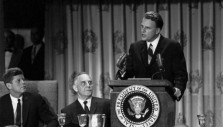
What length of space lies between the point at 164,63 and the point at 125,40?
279 cm

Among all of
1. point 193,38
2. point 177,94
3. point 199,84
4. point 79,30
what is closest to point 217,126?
point 199,84

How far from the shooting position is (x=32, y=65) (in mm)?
6441

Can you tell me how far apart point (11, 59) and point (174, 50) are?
3322mm

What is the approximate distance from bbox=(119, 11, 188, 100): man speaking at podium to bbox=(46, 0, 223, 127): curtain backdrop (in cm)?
264

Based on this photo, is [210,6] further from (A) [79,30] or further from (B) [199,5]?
(A) [79,30]

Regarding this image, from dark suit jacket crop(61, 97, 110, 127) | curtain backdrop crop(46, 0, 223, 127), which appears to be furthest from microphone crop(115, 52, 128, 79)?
curtain backdrop crop(46, 0, 223, 127)

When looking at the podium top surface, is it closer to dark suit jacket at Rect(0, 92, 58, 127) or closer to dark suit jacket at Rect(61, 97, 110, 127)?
dark suit jacket at Rect(61, 97, 110, 127)

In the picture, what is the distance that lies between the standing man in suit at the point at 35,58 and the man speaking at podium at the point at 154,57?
9.70ft

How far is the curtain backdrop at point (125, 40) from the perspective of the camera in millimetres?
6188

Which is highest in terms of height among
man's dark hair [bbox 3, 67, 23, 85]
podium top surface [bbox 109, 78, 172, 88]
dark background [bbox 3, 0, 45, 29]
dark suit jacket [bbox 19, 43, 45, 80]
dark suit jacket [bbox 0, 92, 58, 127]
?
dark background [bbox 3, 0, 45, 29]

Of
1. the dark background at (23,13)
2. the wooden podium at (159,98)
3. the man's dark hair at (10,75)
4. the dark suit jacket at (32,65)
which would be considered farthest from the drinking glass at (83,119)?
the dark background at (23,13)

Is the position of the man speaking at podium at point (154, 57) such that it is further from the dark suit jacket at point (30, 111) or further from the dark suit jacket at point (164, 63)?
the dark suit jacket at point (30, 111)

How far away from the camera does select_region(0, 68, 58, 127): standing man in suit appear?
4.14 m

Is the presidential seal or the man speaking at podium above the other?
the man speaking at podium
